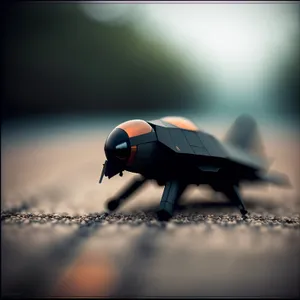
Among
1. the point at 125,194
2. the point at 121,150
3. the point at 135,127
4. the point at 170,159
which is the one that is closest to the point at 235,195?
the point at 170,159

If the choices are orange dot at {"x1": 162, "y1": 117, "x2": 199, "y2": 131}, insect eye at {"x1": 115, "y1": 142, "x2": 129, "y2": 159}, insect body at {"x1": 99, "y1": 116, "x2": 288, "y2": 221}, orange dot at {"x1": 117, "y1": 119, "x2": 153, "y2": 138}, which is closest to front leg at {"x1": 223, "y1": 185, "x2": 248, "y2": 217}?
insect body at {"x1": 99, "y1": 116, "x2": 288, "y2": 221}

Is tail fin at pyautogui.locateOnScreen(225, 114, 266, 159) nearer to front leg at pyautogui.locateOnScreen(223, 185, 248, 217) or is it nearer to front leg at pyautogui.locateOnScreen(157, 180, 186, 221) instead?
front leg at pyautogui.locateOnScreen(223, 185, 248, 217)

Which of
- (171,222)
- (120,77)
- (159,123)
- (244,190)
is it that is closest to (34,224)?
(171,222)

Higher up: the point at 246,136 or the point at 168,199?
the point at 246,136

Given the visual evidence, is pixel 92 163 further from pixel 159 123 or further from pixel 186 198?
pixel 159 123

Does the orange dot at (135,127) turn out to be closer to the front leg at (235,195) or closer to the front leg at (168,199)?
the front leg at (168,199)

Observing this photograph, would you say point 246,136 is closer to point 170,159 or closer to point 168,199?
point 170,159

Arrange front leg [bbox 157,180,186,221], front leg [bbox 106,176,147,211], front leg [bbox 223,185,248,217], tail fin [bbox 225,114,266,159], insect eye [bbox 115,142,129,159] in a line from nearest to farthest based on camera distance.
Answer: insect eye [bbox 115,142,129,159] → front leg [bbox 157,180,186,221] → front leg [bbox 223,185,248,217] → front leg [bbox 106,176,147,211] → tail fin [bbox 225,114,266,159]
